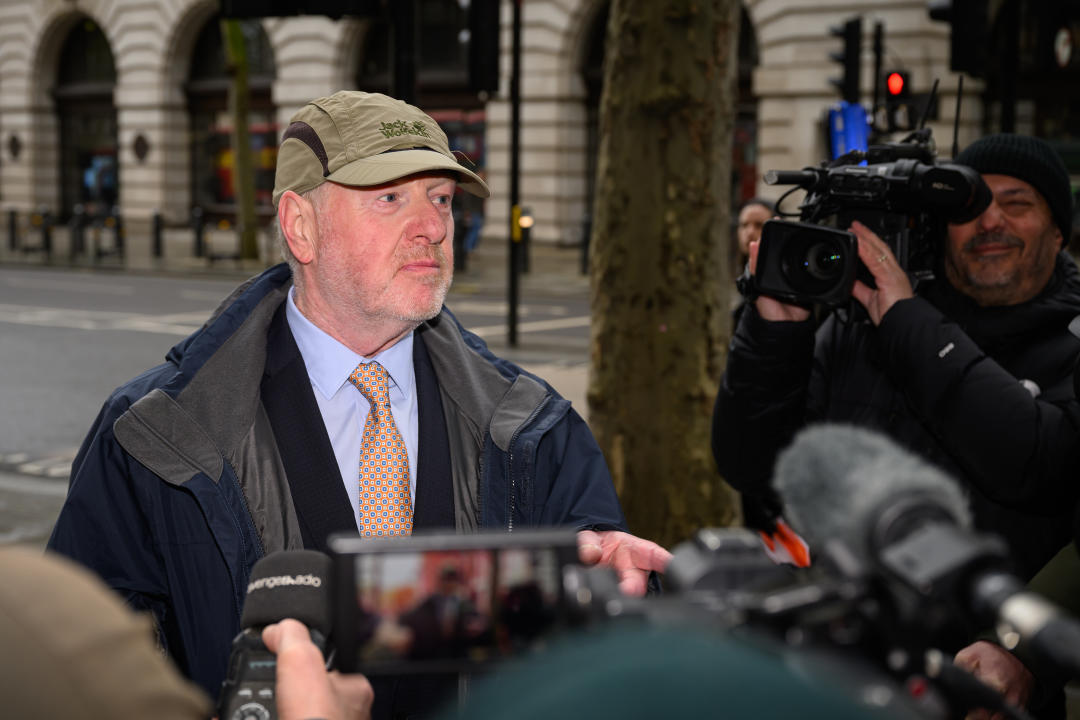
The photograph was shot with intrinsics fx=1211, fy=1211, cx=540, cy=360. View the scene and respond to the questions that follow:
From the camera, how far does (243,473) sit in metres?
2.39

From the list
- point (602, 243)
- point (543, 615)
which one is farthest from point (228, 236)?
point (543, 615)

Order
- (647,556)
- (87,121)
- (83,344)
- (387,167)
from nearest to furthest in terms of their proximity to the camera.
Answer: (647,556), (387,167), (83,344), (87,121)

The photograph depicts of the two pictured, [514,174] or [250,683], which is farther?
[514,174]

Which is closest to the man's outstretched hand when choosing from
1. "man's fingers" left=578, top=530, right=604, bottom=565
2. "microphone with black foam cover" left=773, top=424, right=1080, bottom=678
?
"man's fingers" left=578, top=530, right=604, bottom=565

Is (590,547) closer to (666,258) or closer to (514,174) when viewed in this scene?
(666,258)

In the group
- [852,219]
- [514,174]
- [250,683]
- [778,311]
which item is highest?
[514,174]

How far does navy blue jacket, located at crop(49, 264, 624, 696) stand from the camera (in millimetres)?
2340

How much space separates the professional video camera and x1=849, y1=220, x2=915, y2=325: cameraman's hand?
0.04 metres

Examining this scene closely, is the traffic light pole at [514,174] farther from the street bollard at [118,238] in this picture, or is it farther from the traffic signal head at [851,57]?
the street bollard at [118,238]

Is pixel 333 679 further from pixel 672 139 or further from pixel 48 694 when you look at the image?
pixel 672 139

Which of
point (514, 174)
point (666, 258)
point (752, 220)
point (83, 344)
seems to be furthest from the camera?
point (514, 174)

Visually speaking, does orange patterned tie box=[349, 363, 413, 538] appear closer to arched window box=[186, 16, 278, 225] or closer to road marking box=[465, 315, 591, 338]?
road marking box=[465, 315, 591, 338]

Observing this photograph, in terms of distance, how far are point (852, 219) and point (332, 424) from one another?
1501 mm

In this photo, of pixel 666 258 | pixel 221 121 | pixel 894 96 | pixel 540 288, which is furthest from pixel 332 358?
pixel 221 121
